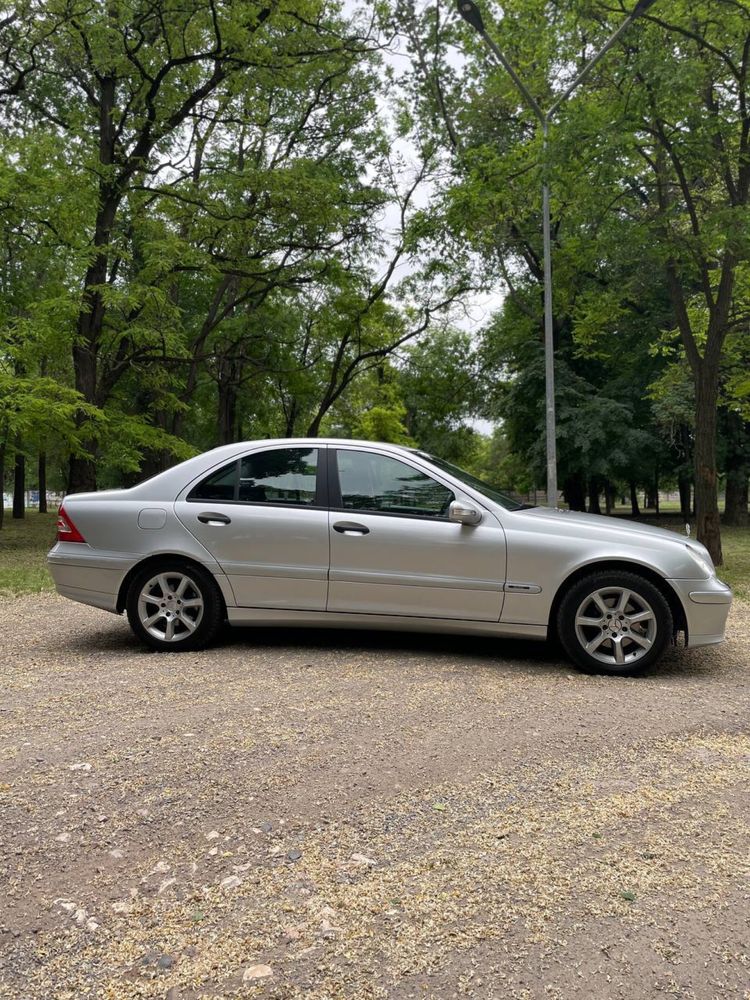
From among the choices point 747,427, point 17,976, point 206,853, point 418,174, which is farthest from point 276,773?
point 747,427

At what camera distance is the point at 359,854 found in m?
2.45

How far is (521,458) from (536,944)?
2596 centimetres

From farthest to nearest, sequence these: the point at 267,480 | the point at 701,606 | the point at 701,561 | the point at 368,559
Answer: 1. the point at 267,480
2. the point at 368,559
3. the point at 701,561
4. the point at 701,606

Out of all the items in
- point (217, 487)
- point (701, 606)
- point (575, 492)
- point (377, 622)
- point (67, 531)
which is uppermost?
point (575, 492)

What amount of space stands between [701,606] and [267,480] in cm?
325

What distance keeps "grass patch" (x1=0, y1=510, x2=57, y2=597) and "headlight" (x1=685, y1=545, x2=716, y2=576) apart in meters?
7.99

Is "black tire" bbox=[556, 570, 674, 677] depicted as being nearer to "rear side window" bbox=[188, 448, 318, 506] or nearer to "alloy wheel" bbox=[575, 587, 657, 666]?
"alloy wheel" bbox=[575, 587, 657, 666]

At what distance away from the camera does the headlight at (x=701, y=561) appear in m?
4.78

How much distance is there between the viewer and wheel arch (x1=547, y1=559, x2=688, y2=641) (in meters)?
4.75

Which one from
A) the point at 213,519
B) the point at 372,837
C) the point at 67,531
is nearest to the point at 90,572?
the point at 67,531

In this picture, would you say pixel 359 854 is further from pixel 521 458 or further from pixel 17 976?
pixel 521 458

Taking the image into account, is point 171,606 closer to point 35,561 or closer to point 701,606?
point 701,606

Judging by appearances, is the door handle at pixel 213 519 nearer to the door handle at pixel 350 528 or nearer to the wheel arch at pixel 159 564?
the wheel arch at pixel 159 564

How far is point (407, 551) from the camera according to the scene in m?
5.02
